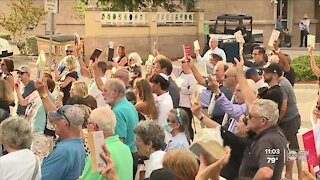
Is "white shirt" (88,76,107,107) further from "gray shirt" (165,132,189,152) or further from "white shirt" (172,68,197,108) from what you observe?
"gray shirt" (165,132,189,152)

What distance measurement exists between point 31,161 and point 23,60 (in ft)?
90.5

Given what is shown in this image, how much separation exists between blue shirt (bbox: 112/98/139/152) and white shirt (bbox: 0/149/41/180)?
200 cm

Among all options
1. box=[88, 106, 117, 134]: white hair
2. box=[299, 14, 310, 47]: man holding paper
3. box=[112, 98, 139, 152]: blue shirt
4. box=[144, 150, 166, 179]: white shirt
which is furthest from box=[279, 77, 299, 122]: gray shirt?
box=[299, 14, 310, 47]: man holding paper

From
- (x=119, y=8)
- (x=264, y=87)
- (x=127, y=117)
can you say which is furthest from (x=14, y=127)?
(x=119, y=8)

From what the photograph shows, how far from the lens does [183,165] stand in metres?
5.34

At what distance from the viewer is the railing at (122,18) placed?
30922 mm

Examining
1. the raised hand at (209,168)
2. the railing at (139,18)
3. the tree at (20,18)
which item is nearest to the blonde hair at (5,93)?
the raised hand at (209,168)

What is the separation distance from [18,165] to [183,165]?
146cm

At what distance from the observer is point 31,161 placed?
19.7 ft

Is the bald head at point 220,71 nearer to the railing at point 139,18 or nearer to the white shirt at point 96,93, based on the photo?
the white shirt at point 96,93

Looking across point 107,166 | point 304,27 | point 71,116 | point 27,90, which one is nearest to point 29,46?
point 304,27

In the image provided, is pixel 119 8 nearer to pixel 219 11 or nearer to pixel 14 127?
pixel 219 11

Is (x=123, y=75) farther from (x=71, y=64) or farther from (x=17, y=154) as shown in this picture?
(x=17, y=154)

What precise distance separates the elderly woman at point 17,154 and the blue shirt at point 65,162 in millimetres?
287
